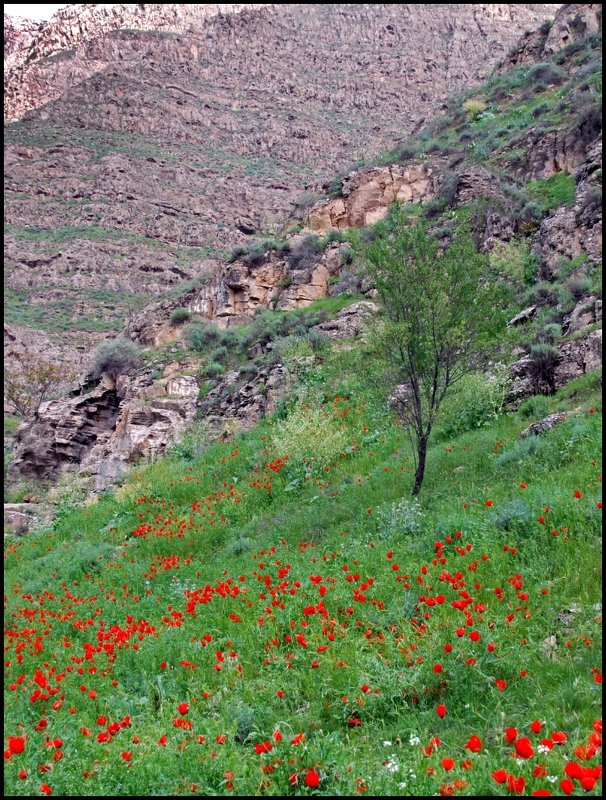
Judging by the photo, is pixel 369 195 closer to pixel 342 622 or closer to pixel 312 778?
pixel 342 622

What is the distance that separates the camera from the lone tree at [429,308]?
7668 mm

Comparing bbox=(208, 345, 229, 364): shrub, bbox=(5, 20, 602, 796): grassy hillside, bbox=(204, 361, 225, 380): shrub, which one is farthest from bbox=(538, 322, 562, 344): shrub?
bbox=(208, 345, 229, 364): shrub

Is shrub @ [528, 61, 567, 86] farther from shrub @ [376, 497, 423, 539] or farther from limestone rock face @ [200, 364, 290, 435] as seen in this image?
shrub @ [376, 497, 423, 539]

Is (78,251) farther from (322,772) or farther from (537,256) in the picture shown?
(322,772)

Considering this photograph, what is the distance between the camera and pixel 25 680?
16.3 feet

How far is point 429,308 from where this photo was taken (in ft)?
25.1

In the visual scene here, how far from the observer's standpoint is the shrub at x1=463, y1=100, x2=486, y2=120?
2591cm

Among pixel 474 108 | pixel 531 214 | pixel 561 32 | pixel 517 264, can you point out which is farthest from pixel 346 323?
pixel 561 32

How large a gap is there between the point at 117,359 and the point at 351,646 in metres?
18.7

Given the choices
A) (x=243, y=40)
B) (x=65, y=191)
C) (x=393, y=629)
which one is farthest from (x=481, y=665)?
(x=243, y=40)

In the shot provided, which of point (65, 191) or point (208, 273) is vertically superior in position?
point (65, 191)

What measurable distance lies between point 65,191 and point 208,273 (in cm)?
4882

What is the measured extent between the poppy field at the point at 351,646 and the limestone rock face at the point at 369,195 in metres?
15.5

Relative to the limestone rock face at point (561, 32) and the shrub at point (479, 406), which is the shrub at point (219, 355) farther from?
the limestone rock face at point (561, 32)
